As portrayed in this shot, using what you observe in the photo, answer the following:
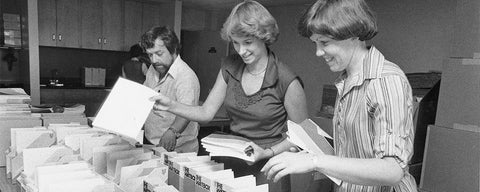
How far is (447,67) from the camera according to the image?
86.2 inches

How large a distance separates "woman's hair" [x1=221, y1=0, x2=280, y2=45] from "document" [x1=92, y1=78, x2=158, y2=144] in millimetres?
407

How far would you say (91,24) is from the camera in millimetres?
5211

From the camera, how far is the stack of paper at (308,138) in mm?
1009

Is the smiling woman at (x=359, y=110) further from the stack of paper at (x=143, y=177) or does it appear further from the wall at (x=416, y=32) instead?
the wall at (x=416, y=32)

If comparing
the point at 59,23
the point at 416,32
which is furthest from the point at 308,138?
the point at 59,23

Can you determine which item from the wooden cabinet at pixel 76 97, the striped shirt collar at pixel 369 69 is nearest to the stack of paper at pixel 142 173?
the striped shirt collar at pixel 369 69

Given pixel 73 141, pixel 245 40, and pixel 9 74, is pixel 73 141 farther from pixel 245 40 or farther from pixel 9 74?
pixel 9 74

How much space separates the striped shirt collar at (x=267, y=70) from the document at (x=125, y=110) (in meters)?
0.40

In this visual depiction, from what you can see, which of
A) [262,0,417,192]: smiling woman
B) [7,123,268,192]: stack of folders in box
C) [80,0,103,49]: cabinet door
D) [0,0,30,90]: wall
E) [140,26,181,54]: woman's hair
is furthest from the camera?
[80,0,103,49]: cabinet door

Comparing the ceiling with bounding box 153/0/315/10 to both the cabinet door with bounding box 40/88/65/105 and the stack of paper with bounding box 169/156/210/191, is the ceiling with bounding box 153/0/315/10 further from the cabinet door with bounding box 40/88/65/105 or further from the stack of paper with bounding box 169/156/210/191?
the stack of paper with bounding box 169/156/210/191

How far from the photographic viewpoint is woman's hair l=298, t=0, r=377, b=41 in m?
0.94

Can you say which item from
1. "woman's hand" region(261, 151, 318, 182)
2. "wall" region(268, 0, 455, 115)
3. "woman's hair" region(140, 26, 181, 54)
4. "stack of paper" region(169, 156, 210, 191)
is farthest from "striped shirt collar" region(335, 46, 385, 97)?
"wall" region(268, 0, 455, 115)

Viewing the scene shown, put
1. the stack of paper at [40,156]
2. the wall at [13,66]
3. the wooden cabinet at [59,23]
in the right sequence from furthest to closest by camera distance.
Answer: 1. the wooden cabinet at [59,23]
2. the wall at [13,66]
3. the stack of paper at [40,156]

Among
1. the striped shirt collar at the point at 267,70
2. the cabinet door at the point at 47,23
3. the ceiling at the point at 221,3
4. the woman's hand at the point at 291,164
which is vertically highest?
the ceiling at the point at 221,3
